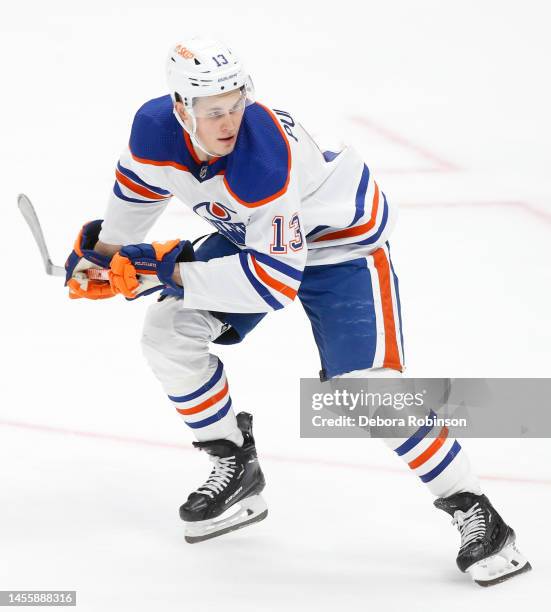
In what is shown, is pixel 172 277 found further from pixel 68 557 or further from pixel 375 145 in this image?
pixel 375 145

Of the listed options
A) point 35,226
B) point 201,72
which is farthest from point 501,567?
point 35,226

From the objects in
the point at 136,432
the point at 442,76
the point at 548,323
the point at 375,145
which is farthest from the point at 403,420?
the point at 442,76

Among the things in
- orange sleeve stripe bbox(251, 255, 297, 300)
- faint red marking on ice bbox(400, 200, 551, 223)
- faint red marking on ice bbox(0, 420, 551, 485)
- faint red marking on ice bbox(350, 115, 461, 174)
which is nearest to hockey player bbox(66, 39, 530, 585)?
orange sleeve stripe bbox(251, 255, 297, 300)

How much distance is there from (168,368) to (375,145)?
9.71 ft

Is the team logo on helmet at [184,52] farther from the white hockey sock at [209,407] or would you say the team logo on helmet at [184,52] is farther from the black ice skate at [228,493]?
the black ice skate at [228,493]

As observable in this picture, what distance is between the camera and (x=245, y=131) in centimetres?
273

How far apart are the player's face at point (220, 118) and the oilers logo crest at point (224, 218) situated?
22 centimetres

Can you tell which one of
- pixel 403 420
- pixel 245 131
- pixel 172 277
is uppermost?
pixel 245 131

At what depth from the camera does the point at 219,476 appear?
322 cm

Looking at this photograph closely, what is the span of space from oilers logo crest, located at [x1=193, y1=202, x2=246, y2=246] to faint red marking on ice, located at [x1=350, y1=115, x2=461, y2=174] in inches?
100

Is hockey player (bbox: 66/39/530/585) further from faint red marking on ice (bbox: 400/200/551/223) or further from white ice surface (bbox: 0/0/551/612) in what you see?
faint red marking on ice (bbox: 400/200/551/223)

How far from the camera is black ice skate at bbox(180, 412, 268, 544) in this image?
124 inches

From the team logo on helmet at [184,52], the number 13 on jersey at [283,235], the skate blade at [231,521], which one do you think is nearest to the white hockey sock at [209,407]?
the skate blade at [231,521]

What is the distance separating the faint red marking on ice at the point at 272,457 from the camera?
345 centimetres
